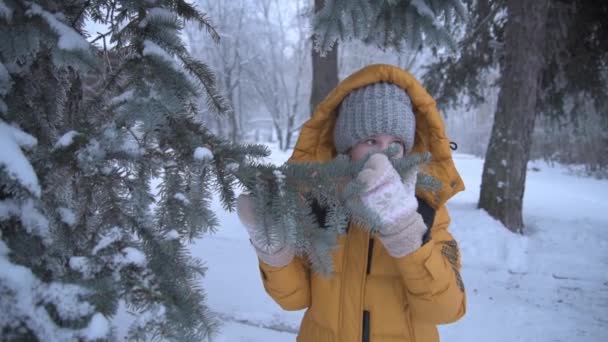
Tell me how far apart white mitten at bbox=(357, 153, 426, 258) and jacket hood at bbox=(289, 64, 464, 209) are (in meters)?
0.42

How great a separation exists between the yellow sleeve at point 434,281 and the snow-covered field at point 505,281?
1.87 metres

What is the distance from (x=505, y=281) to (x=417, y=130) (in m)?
2.88

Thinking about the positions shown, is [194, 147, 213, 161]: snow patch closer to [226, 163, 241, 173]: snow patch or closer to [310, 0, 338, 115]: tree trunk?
[226, 163, 241, 173]: snow patch

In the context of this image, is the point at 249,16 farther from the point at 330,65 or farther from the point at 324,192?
the point at 324,192

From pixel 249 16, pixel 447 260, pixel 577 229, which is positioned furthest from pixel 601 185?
pixel 249 16

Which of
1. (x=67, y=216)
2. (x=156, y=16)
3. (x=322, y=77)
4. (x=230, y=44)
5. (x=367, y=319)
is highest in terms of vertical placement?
(x=230, y=44)

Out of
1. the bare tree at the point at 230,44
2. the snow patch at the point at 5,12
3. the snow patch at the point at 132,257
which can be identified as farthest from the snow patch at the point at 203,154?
the bare tree at the point at 230,44

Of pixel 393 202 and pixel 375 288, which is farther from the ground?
pixel 393 202

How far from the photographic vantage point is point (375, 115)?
146 centimetres

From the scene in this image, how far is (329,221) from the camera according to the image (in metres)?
0.85

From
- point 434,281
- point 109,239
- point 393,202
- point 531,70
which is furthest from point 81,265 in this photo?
point 531,70

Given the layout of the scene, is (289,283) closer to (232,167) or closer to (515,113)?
(232,167)

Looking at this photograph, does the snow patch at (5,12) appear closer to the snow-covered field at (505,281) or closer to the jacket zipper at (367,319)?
the jacket zipper at (367,319)

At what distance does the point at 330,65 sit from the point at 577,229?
4249mm
